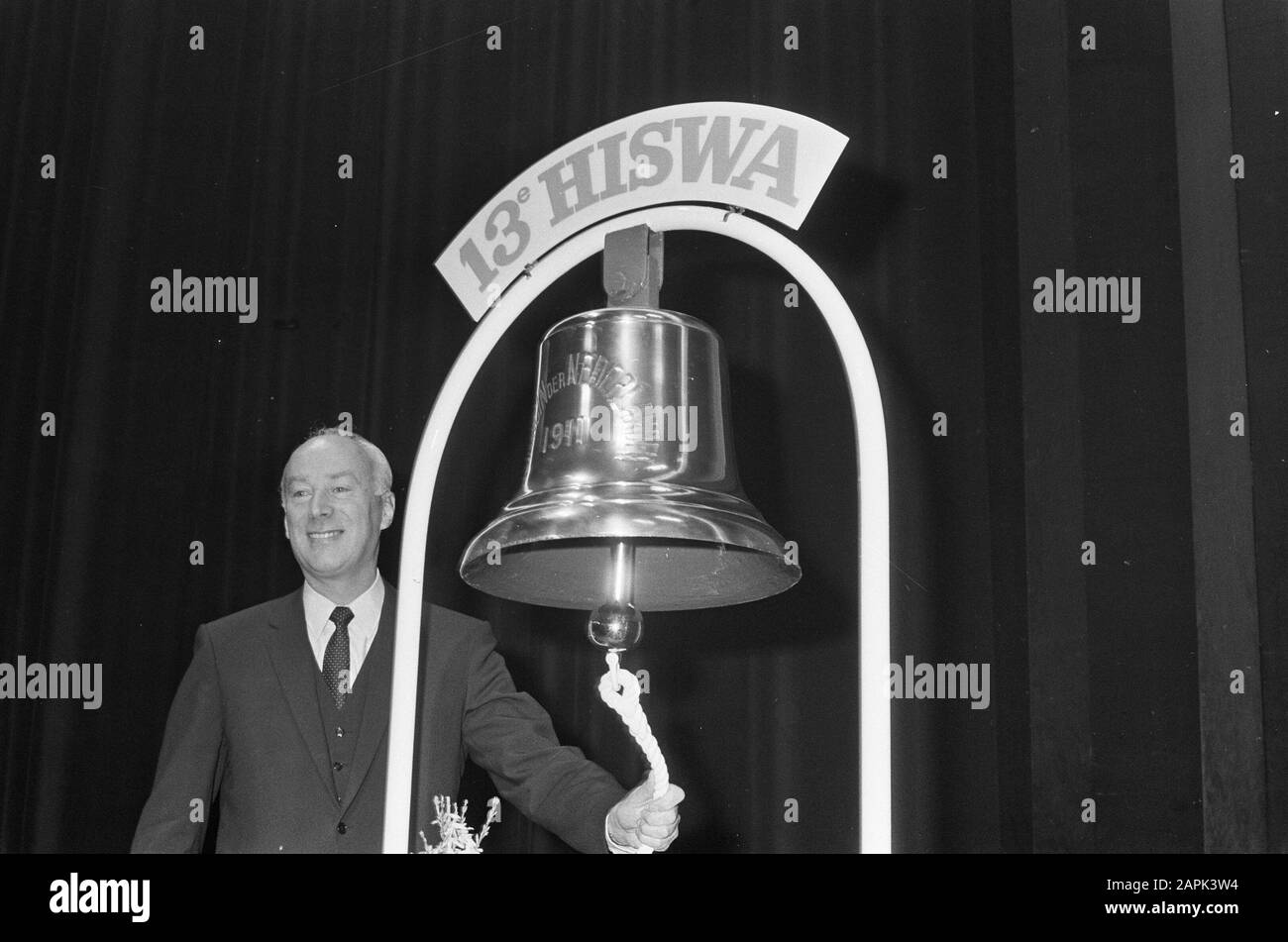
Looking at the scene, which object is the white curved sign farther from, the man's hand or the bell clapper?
the man's hand

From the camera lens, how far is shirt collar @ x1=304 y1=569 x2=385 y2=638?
2891 millimetres

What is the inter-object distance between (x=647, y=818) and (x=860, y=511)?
0.53 metres

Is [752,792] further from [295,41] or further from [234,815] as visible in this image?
[295,41]

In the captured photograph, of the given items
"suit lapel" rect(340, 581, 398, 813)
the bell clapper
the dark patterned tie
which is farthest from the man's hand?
the dark patterned tie

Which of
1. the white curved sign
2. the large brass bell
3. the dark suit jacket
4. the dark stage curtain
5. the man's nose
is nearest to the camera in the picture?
the large brass bell

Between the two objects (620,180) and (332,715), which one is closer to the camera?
(332,715)

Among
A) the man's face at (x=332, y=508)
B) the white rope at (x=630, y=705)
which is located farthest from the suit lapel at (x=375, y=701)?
the white rope at (x=630, y=705)

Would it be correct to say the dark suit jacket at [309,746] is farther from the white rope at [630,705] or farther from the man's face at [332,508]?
the white rope at [630,705]

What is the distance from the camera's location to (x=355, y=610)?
2902 mm

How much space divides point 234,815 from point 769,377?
5.08 feet

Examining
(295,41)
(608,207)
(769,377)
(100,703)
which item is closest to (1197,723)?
(769,377)

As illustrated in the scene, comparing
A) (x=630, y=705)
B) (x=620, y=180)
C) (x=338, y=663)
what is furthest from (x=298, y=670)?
(x=630, y=705)

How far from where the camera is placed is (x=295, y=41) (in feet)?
12.1

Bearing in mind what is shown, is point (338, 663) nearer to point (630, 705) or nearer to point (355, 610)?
point (355, 610)
